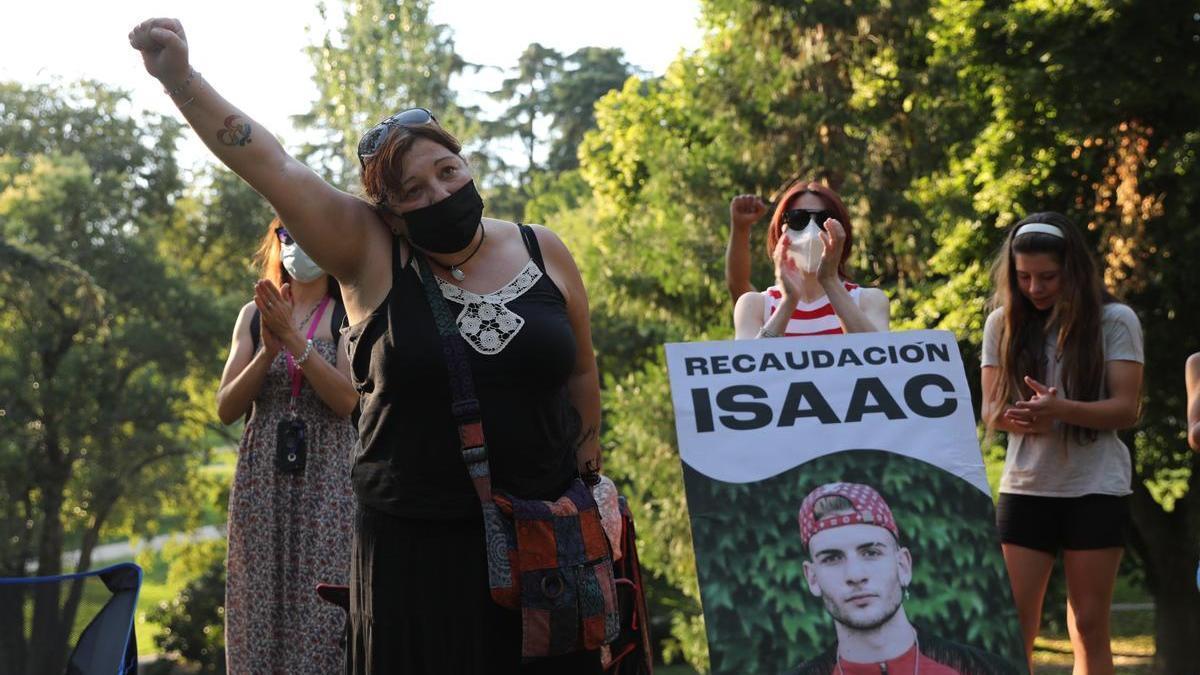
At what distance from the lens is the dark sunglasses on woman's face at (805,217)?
504 cm

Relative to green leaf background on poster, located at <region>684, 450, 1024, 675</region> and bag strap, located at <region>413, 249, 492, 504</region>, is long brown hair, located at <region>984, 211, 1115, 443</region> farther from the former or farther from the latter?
bag strap, located at <region>413, 249, 492, 504</region>

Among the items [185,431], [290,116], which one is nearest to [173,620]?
[185,431]

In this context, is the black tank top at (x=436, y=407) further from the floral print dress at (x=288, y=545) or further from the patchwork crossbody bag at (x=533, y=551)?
the floral print dress at (x=288, y=545)

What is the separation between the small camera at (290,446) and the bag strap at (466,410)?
79.5 inches

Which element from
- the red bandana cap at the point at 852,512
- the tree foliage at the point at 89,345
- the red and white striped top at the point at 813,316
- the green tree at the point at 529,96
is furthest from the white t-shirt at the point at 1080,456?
the green tree at the point at 529,96

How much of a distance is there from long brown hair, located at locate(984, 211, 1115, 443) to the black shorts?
9.3 inches

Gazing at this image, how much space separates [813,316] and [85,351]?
2539 cm

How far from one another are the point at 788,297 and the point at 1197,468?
14.0 metres

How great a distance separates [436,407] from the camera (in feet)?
10.2

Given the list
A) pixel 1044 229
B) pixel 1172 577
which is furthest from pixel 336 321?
pixel 1172 577

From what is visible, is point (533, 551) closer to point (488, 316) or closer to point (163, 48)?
point (488, 316)

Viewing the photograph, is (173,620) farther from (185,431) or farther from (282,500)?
(282,500)

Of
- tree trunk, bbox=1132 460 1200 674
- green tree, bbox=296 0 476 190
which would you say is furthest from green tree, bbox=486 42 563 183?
tree trunk, bbox=1132 460 1200 674

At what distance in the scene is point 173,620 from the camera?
31.5 meters
